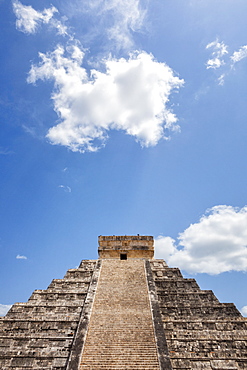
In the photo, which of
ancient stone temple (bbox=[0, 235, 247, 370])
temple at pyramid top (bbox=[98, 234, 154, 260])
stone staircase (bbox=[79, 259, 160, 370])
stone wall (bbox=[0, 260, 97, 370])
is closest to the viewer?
stone staircase (bbox=[79, 259, 160, 370])

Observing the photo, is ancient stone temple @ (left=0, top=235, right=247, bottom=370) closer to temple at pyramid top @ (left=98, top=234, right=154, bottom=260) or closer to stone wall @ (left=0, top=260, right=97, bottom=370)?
stone wall @ (left=0, top=260, right=97, bottom=370)

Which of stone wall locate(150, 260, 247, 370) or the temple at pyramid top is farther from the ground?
the temple at pyramid top

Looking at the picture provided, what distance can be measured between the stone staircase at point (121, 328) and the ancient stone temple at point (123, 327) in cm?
3

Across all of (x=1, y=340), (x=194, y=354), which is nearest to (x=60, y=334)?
(x=1, y=340)

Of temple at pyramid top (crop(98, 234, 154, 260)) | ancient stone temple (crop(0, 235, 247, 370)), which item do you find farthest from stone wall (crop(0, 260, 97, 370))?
temple at pyramid top (crop(98, 234, 154, 260))

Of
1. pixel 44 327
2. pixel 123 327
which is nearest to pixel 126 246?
pixel 123 327

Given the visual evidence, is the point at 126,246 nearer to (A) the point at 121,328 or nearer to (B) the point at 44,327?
(A) the point at 121,328

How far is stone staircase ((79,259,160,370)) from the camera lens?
27.0 feet

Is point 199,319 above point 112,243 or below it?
below

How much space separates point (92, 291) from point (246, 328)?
6864 millimetres

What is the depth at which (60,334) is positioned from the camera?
31.7 feet

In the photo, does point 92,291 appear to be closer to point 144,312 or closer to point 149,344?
point 144,312

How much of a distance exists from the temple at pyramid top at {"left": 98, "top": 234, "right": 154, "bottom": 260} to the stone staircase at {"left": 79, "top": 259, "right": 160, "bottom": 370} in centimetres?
491

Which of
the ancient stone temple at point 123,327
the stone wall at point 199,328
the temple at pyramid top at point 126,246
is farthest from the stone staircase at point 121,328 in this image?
the temple at pyramid top at point 126,246
